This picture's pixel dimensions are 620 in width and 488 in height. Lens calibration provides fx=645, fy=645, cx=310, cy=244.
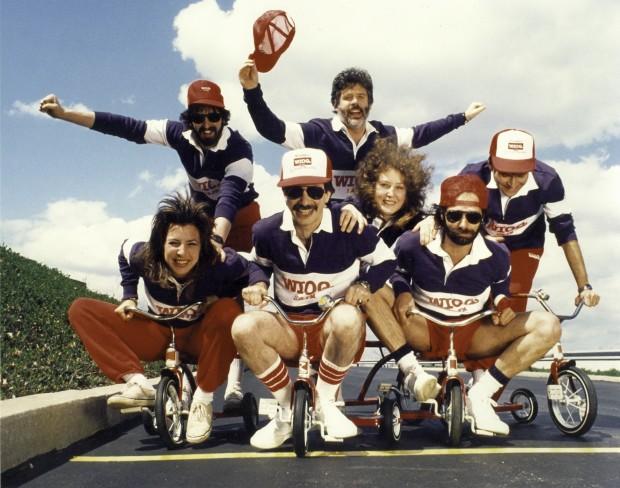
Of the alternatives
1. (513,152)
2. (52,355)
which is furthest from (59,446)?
(513,152)

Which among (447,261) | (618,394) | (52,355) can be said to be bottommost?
(618,394)

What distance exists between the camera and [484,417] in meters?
4.45

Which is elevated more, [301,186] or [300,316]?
[301,186]

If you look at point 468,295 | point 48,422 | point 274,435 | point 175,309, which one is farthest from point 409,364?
point 48,422

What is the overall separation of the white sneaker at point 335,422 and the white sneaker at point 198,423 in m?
0.85

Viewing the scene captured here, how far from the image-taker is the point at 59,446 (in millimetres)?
4363

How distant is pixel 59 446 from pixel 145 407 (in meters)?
0.61

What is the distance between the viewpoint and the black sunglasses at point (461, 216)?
457 cm

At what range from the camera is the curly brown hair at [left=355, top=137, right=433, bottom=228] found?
544 cm

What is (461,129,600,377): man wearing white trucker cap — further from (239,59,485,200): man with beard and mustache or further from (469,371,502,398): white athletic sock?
(239,59,485,200): man with beard and mustache

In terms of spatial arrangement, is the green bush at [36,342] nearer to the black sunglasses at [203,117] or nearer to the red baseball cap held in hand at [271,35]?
the black sunglasses at [203,117]

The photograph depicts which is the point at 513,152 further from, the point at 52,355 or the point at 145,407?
the point at 52,355

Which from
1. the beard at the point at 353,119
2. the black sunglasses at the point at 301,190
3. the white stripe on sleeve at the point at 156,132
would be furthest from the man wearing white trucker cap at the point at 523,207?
the white stripe on sleeve at the point at 156,132

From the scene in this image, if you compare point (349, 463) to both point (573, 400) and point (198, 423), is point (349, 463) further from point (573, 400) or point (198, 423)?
point (573, 400)
